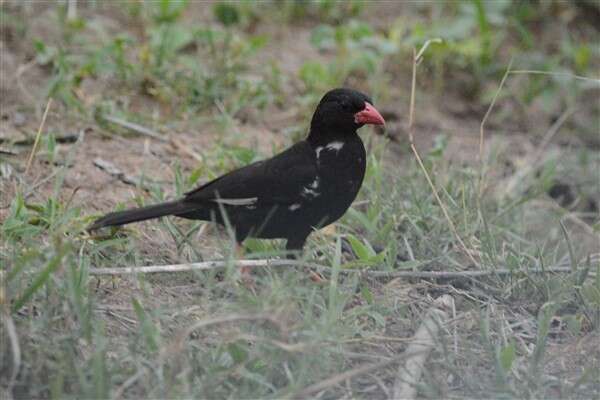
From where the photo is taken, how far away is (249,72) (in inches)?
251

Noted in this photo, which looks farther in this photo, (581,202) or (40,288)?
(581,202)

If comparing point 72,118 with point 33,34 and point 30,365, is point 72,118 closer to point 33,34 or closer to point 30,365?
point 33,34

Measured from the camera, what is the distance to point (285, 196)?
13.5 ft

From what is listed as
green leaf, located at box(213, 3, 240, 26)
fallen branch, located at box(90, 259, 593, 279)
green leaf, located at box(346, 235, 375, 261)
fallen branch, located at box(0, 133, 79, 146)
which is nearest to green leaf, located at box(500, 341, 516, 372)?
fallen branch, located at box(90, 259, 593, 279)

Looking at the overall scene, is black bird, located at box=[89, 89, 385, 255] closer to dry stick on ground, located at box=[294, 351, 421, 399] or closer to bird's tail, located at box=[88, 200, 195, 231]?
bird's tail, located at box=[88, 200, 195, 231]

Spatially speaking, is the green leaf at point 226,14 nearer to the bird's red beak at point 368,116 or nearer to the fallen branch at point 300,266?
the bird's red beak at point 368,116

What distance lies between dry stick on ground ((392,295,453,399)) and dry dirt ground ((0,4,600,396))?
37 centimetres

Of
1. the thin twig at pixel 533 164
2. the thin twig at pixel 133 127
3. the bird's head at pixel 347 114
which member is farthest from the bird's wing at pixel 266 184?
the thin twig at pixel 533 164

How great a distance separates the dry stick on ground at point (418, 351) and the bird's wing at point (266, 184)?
70 centimetres

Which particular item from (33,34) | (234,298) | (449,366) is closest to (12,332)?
(234,298)

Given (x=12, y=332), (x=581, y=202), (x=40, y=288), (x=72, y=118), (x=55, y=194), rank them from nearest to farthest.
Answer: (x=12, y=332)
(x=40, y=288)
(x=55, y=194)
(x=72, y=118)
(x=581, y=202)

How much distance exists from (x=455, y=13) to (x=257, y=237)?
3531 mm

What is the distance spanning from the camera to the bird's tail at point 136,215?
4023mm

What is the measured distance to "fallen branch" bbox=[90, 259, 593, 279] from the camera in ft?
12.1
